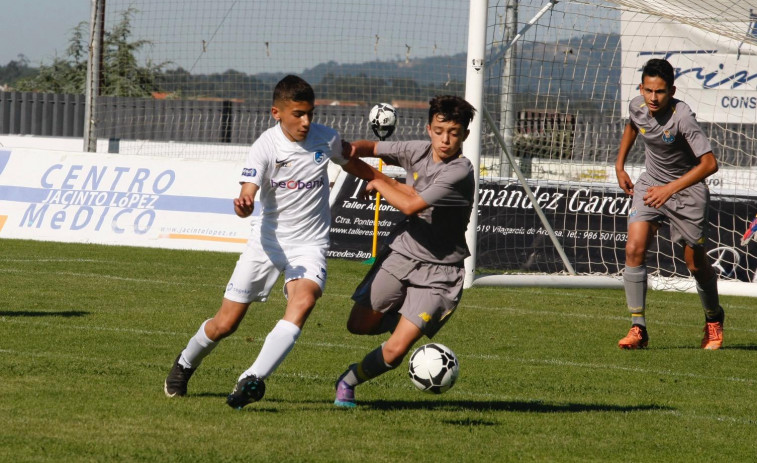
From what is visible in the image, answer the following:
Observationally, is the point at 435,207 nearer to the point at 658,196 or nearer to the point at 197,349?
the point at 197,349

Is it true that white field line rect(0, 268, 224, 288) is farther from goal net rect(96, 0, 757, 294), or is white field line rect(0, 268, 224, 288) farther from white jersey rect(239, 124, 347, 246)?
white jersey rect(239, 124, 347, 246)

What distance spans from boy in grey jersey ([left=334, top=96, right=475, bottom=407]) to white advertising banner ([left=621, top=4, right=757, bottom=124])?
334 inches

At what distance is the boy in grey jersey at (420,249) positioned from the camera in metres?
6.20

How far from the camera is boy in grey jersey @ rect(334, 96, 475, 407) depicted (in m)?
6.20

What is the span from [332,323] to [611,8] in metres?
6.02

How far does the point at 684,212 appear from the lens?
9.35 meters

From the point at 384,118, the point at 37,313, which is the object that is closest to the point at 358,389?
the point at 384,118

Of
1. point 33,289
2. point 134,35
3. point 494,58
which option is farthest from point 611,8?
point 134,35

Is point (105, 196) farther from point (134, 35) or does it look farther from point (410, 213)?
point (410, 213)

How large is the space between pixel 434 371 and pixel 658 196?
3.53m

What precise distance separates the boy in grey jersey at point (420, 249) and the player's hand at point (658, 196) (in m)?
2.87

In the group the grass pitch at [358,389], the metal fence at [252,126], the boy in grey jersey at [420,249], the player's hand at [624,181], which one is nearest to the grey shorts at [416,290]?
the boy in grey jersey at [420,249]

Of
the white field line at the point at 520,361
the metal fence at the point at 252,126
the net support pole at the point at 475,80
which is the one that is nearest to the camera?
the white field line at the point at 520,361

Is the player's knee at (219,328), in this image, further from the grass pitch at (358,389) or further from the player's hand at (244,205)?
the player's hand at (244,205)
